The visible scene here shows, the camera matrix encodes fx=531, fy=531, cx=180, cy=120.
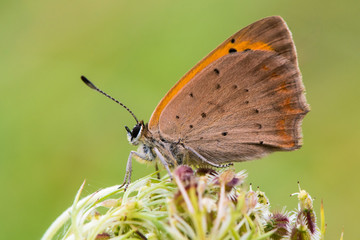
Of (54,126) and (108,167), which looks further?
(54,126)

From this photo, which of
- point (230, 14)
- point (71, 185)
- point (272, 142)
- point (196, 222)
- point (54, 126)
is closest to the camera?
point (196, 222)

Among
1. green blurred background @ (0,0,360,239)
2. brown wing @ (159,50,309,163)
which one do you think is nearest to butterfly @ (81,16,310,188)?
brown wing @ (159,50,309,163)

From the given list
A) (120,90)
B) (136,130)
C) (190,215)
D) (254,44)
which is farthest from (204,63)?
(120,90)

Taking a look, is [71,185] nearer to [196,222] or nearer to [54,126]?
[54,126]

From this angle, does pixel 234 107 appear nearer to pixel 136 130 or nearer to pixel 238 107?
pixel 238 107

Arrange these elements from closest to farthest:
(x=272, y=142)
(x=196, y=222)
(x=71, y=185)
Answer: (x=196, y=222), (x=272, y=142), (x=71, y=185)

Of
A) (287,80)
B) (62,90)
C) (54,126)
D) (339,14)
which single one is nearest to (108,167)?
(54,126)

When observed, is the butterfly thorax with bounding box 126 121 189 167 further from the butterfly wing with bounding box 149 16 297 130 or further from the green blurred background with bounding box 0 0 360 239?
the green blurred background with bounding box 0 0 360 239
